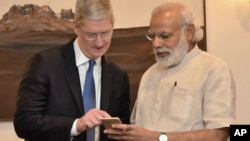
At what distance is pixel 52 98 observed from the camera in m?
1.78

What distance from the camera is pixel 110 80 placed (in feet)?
6.35

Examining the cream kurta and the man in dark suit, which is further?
the cream kurta

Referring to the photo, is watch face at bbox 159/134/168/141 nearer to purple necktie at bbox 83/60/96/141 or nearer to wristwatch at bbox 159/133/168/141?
wristwatch at bbox 159/133/168/141

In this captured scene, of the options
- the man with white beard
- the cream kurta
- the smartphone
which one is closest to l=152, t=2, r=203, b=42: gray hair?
the man with white beard

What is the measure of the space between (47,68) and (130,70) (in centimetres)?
88

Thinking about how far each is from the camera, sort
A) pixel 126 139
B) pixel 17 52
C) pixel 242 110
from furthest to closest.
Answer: pixel 17 52, pixel 242 110, pixel 126 139

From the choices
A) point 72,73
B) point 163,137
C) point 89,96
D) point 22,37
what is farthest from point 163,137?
point 22,37

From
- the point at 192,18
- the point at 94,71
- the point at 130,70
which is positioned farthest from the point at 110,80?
the point at 130,70

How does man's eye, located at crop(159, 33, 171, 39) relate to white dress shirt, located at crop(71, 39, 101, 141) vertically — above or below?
above

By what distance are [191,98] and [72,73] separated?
547mm

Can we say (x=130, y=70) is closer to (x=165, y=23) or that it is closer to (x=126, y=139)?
(x=165, y=23)

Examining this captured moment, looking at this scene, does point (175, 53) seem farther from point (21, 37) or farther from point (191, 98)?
point (21, 37)

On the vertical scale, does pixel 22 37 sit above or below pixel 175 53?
above

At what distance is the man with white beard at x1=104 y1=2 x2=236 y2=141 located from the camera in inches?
71.0
